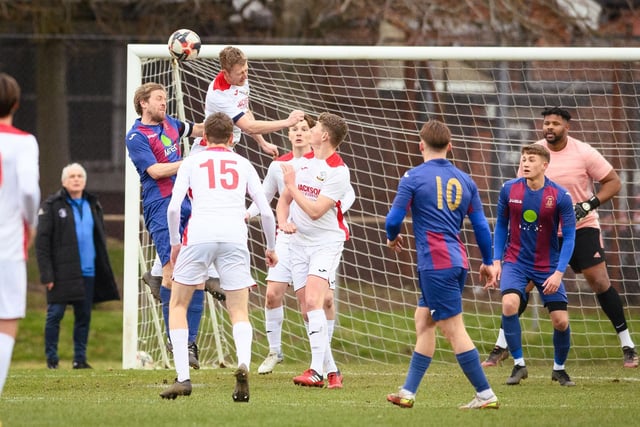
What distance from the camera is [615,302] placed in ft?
34.4

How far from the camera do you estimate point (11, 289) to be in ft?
20.2

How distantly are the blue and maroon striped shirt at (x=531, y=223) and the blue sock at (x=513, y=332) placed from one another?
442mm

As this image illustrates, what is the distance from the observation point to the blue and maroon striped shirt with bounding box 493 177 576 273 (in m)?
9.09

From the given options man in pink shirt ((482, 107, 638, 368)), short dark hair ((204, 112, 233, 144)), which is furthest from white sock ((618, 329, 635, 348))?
short dark hair ((204, 112, 233, 144))

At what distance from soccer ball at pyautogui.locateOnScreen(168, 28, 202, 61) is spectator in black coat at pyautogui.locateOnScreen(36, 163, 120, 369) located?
11.3ft

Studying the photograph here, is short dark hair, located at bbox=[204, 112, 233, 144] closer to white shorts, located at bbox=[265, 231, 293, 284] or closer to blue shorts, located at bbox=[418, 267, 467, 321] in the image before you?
blue shorts, located at bbox=[418, 267, 467, 321]

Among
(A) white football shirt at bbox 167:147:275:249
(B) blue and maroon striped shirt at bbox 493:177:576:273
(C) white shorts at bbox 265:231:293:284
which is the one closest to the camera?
(A) white football shirt at bbox 167:147:275:249

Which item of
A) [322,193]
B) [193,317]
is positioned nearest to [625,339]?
[322,193]

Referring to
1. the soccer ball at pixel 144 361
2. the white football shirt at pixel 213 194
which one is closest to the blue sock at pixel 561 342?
the white football shirt at pixel 213 194

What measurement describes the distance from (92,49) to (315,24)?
13.7 feet

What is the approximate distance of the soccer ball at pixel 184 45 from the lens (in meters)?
9.75

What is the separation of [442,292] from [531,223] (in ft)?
7.16

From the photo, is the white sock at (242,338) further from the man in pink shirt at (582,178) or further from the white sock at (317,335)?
the man in pink shirt at (582,178)

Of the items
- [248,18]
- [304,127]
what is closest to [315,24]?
[248,18]
